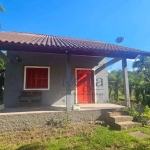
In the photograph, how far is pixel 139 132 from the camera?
4152 millimetres

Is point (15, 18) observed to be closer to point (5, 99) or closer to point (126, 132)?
point (5, 99)

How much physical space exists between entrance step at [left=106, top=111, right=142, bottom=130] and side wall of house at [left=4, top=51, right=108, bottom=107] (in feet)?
8.45

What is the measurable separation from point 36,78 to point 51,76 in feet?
2.93

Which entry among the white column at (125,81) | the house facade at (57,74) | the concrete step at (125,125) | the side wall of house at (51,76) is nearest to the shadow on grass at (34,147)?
the concrete step at (125,125)

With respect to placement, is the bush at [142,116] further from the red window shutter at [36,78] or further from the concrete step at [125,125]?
the red window shutter at [36,78]

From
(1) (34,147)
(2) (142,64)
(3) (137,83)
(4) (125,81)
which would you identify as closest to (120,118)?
(4) (125,81)

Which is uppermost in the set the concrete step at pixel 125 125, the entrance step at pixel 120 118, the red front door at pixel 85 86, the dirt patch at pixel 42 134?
the red front door at pixel 85 86

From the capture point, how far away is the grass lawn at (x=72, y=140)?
3223 millimetres

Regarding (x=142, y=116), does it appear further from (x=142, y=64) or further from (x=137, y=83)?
(x=142, y=64)

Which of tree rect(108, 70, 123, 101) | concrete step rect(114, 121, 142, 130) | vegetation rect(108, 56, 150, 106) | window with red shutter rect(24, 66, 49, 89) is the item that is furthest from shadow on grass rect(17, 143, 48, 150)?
tree rect(108, 70, 123, 101)

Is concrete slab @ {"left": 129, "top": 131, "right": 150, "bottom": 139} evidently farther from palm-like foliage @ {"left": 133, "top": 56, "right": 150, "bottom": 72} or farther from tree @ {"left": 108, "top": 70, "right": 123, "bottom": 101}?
palm-like foliage @ {"left": 133, "top": 56, "right": 150, "bottom": 72}

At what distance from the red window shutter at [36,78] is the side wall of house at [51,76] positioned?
0.30m

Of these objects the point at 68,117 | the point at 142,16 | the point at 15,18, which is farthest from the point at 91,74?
the point at 15,18

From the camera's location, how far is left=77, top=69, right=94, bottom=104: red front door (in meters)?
7.82
